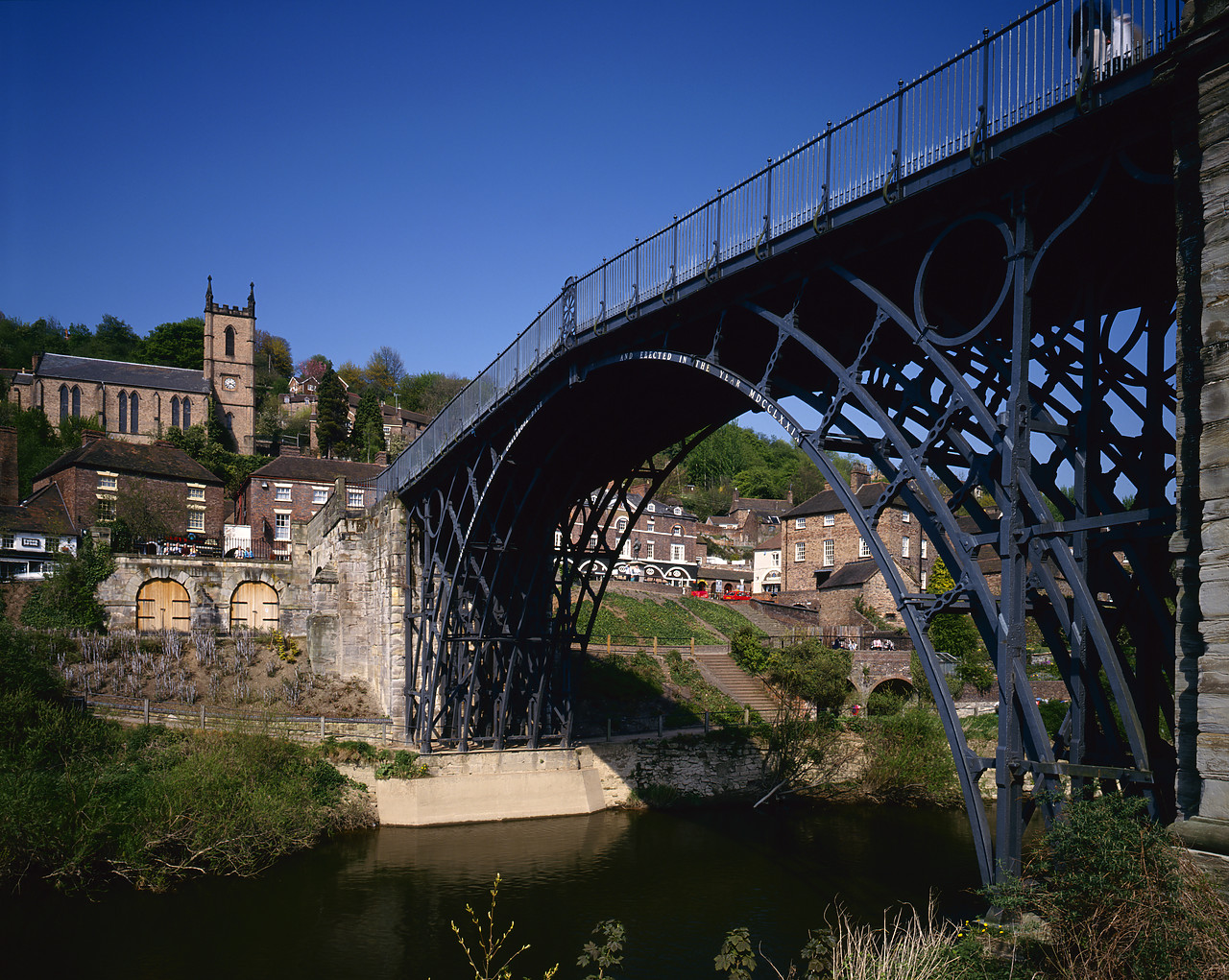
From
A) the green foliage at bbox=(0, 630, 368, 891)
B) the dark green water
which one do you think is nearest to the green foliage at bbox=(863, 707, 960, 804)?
the dark green water

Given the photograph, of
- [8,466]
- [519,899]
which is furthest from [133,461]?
[519,899]

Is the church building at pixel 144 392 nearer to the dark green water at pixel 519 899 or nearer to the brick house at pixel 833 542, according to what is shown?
the brick house at pixel 833 542

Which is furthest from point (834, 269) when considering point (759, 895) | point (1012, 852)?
point (759, 895)

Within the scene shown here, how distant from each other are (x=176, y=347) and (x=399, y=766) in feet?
244

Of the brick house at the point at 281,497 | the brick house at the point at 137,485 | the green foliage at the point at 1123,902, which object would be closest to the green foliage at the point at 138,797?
the green foliage at the point at 1123,902

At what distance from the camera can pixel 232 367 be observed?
74188 mm

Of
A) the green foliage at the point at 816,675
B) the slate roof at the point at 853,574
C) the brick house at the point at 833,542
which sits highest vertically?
the brick house at the point at 833,542

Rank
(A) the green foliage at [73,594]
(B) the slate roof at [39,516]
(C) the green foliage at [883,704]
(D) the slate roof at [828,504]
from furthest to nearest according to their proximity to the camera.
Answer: (D) the slate roof at [828,504]
(B) the slate roof at [39,516]
(C) the green foliage at [883,704]
(A) the green foliage at [73,594]

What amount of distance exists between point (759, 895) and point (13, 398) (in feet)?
209

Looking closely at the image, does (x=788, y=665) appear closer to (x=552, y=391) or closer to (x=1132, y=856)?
(x=552, y=391)

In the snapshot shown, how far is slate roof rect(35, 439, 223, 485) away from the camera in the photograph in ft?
154

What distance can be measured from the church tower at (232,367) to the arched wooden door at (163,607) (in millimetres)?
35257

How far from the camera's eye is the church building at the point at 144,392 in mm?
64562

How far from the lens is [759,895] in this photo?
20047 millimetres
